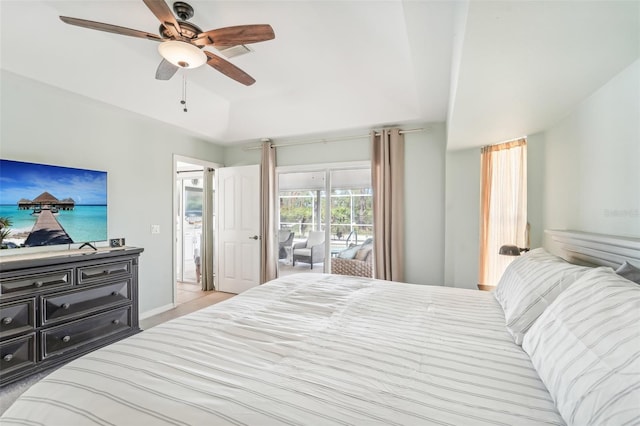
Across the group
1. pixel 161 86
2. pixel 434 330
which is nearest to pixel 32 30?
pixel 161 86

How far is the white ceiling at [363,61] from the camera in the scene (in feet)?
3.82

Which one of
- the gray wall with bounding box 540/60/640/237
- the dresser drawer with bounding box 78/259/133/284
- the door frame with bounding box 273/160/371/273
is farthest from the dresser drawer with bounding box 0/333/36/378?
the gray wall with bounding box 540/60/640/237

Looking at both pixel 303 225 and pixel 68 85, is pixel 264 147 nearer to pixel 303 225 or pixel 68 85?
pixel 303 225

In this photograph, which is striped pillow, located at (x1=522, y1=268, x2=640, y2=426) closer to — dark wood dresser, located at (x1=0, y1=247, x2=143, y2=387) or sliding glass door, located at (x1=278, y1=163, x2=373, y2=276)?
sliding glass door, located at (x1=278, y1=163, x2=373, y2=276)

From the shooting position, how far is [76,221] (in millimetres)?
2727

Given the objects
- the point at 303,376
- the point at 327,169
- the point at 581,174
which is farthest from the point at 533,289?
the point at 327,169

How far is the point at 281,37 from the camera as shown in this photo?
2316mm

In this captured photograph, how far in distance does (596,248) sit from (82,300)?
149 inches

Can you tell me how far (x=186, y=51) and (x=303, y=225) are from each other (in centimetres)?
306

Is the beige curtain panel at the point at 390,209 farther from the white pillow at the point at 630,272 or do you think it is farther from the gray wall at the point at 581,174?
the white pillow at the point at 630,272

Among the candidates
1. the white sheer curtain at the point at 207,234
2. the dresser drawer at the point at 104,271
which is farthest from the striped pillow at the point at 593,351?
the white sheer curtain at the point at 207,234

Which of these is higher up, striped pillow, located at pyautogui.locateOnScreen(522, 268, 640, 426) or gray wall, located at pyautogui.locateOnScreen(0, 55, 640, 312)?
gray wall, located at pyautogui.locateOnScreen(0, 55, 640, 312)

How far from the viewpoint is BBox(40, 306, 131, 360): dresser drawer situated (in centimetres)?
220

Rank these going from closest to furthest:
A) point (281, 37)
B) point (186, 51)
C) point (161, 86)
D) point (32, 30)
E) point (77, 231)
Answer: point (186, 51) → point (32, 30) → point (281, 37) → point (77, 231) → point (161, 86)
